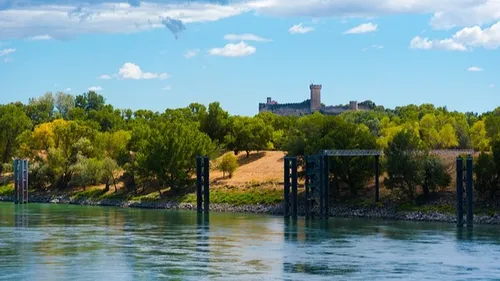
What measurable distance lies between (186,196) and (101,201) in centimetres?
1361

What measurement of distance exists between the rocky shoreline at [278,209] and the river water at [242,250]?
13.6ft

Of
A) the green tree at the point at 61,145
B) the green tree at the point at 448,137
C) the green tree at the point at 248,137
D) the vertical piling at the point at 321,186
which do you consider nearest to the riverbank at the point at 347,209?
the vertical piling at the point at 321,186

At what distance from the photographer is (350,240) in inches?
2697

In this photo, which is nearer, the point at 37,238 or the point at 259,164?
the point at 37,238

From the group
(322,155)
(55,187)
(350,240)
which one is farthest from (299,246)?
(55,187)

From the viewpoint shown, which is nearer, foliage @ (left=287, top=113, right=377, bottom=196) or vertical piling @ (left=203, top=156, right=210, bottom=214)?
foliage @ (left=287, top=113, right=377, bottom=196)

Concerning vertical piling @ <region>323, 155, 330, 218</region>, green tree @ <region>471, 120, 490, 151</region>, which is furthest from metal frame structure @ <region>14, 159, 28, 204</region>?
green tree @ <region>471, 120, 490, 151</region>

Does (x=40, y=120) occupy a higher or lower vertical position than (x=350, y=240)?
higher

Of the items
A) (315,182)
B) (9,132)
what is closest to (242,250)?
(315,182)

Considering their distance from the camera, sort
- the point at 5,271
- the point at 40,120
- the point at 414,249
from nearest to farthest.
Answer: the point at 5,271, the point at 414,249, the point at 40,120

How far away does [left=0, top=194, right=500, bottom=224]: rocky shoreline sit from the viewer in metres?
89.9

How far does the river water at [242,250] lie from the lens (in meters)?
50.0

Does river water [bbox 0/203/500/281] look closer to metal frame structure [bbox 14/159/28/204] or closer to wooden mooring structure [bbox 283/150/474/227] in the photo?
wooden mooring structure [bbox 283/150/474/227]

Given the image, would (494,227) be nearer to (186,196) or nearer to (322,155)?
(322,155)
